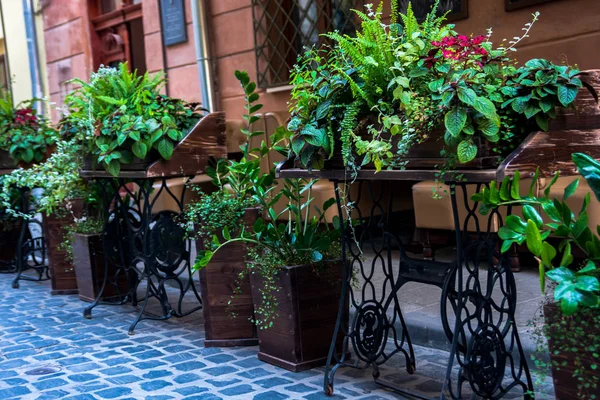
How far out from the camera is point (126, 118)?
498cm

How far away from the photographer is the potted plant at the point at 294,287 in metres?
4.08

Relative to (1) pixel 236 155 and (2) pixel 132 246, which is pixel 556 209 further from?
(1) pixel 236 155

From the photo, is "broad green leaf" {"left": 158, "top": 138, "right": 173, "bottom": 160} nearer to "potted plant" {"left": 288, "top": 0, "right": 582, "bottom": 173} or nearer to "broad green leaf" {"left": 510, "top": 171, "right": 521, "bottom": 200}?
"potted plant" {"left": 288, "top": 0, "right": 582, "bottom": 173}

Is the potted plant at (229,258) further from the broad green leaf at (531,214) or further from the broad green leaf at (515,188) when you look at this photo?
the broad green leaf at (531,214)

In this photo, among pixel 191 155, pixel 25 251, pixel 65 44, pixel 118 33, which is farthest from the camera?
pixel 65 44

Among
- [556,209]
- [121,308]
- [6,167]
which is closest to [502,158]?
[556,209]

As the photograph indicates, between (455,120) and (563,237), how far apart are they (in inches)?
23.2

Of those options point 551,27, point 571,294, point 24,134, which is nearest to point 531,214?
point 571,294

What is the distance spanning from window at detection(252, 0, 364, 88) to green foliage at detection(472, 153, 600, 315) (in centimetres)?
542

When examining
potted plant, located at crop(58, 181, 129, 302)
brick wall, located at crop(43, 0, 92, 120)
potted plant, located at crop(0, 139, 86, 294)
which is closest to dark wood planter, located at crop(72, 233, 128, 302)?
potted plant, located at crop(58, 181, 129, 302)

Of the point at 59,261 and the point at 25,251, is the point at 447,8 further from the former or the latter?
the point at 25,251

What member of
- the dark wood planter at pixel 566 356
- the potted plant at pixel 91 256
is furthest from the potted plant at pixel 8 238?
the dark wood planter at pixel 566 356

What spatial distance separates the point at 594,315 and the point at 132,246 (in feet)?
12.8

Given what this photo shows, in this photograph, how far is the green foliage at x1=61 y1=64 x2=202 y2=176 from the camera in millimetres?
4926
